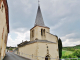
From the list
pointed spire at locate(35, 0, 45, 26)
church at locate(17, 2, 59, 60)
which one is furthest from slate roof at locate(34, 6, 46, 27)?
church at locate(17, 2, 59, 60)

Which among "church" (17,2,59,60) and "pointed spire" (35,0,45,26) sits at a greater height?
"pointed spire" (35,0,45,26)

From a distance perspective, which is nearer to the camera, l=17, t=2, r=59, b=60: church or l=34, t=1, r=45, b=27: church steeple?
l=17, t=2, r=59, b=60: church

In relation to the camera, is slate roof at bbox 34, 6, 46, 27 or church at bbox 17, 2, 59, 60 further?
slate roof at bbox 34, 6, 46, 27

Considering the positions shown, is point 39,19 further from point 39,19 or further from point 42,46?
point 42,46

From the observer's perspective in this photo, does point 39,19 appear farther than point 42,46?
Yes

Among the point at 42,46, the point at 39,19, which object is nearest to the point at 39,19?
the point at 39,19

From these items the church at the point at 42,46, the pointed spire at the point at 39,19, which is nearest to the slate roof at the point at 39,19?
the pointed spire at the point at 39,19

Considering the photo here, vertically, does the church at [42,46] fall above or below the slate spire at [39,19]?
below

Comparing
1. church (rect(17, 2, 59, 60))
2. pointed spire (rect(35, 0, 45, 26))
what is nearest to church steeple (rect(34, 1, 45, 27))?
pointed spire (rect(35, 0, 45, 26))

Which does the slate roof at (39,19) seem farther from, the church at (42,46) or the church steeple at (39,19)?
the church at (42,46)

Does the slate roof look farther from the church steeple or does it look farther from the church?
the church

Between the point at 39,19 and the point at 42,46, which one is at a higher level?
the point at 39,19

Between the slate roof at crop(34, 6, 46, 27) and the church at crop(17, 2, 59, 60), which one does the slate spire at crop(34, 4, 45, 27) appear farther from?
the church at crop(17, 2, 59, 60)

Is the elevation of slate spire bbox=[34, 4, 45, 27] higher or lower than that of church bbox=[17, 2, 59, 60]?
higher
